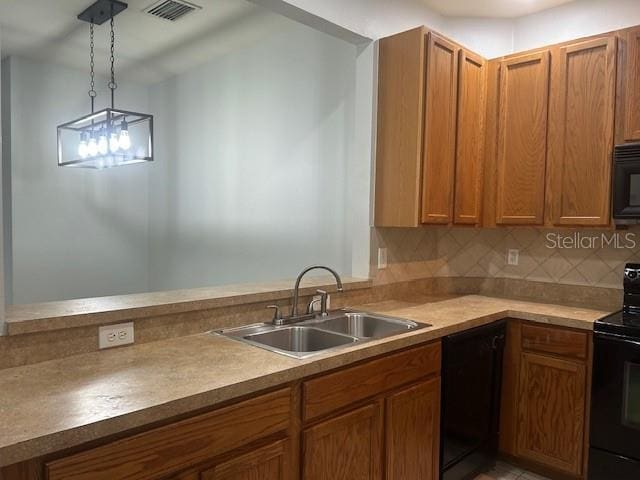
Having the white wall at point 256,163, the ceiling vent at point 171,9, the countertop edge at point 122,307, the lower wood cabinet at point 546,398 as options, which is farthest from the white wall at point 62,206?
the lower wood cabinet at point 546,398

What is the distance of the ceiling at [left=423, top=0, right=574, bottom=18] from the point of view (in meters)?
3.00

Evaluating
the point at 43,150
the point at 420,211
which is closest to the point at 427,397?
the point at 420,211

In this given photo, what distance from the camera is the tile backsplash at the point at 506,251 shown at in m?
2.88

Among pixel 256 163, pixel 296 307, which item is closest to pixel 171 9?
pixel 256 163

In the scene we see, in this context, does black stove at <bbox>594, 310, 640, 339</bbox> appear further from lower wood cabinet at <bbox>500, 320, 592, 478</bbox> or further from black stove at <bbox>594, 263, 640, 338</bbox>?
lower wood cabinet at <bbox>500, 320, 592, 478</bbox>

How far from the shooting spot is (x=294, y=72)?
3.53 m

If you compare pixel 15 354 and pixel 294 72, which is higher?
pixel 294 72

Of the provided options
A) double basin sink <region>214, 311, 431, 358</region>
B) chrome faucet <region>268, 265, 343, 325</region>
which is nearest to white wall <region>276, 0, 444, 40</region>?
chrome faucet <region>268, 265, 343, 325</region>

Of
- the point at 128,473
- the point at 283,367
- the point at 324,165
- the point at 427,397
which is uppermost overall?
the point at 324,165

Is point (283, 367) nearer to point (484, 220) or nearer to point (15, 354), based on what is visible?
point (15, 354)

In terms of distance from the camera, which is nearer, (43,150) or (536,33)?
(536,33)

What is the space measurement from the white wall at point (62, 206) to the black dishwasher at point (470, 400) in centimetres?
403

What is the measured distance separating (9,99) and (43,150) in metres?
0.52

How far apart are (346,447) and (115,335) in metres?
0.97
